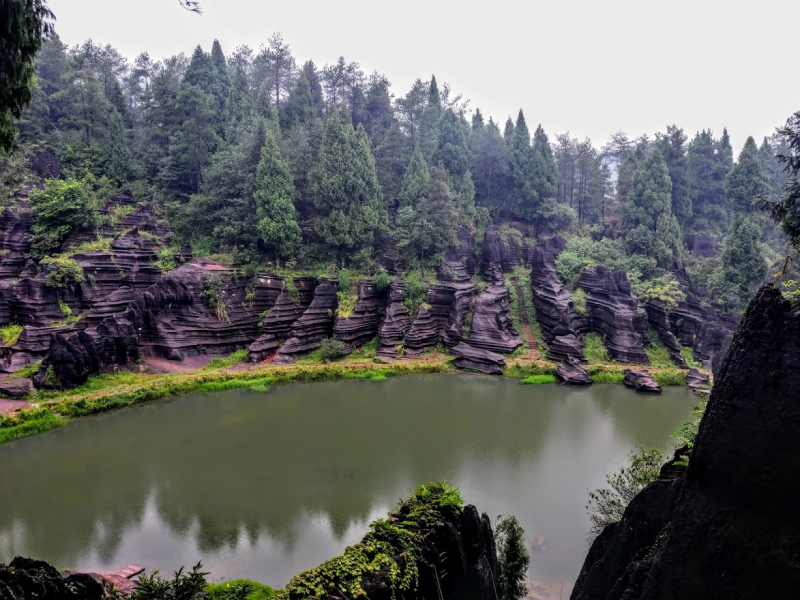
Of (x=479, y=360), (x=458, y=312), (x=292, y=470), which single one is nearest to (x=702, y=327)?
(x=479, y=360)

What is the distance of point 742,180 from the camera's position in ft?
96.0

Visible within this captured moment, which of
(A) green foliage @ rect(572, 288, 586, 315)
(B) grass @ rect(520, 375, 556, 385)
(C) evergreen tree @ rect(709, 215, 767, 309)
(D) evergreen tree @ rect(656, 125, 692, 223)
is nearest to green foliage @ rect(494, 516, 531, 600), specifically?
(B) grass @ rect(520, 375, 556, 385)

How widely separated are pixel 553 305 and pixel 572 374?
5.60 m

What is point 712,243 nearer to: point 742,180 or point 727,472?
point 742,180

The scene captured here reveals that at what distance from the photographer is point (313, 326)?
22.5 m

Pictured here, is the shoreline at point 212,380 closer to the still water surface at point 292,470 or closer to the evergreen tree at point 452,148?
the still water surface at point 292,470

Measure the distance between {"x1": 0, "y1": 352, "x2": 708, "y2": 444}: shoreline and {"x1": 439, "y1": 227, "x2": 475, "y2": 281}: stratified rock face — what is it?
5687 mm

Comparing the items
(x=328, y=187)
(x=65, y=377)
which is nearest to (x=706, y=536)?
(x=65, y=377)

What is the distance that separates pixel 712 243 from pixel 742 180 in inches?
173

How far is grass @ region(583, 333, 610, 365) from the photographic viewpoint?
21188 millimetres

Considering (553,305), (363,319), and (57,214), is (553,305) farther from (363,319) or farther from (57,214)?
(57,214)

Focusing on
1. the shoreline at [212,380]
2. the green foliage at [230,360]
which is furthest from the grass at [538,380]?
the green foliage at [230,360]

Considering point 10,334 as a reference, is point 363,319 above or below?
above

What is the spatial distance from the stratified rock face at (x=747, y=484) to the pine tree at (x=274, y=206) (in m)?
23.0
